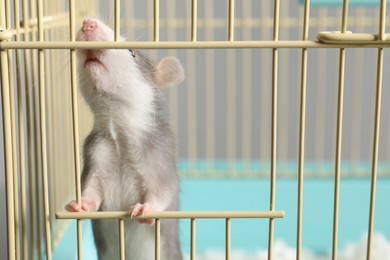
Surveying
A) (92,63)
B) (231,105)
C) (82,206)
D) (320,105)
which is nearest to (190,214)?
(82,206)

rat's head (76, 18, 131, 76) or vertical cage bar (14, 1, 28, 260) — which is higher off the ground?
rat's head (76, 18, 131, 76)

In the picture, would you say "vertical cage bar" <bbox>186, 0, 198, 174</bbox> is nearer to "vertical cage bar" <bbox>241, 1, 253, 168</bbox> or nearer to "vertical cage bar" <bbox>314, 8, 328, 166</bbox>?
"vertical cage bar" <bbox>241, 1, 253, 168</bbox>

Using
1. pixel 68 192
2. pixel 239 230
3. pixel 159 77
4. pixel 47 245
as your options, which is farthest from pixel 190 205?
pixel 47 245

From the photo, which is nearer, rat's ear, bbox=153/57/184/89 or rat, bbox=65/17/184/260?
rat, bbox=65/17/184/260

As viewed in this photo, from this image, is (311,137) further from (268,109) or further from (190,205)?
(190,205)

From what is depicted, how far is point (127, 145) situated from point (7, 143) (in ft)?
0.94

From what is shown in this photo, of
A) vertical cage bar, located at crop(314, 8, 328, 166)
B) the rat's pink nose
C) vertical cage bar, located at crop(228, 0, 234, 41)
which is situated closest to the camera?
vertical cage bar, located at crop(228, 0, 234, 41)

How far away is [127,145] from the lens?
50.3 inches

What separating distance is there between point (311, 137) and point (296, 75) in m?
0.23

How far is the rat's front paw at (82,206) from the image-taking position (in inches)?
42.1

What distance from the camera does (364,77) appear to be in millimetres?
2668

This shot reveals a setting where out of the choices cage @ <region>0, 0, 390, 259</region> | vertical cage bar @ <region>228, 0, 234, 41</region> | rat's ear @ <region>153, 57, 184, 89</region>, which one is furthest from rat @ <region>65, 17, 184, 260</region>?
vertical cage bar @ <region>228, 0, 234, 41</region>

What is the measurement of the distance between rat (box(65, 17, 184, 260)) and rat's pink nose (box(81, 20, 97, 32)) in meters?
0.02

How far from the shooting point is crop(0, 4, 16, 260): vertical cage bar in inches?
39.7
